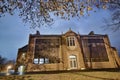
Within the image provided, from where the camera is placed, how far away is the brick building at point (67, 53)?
103 feet

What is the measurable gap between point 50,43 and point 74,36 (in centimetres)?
621

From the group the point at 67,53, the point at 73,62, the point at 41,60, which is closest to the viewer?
the point at 41,60

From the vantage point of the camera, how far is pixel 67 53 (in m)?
32.6

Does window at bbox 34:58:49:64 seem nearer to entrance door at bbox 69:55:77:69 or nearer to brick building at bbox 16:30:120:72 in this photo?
brick building at bbox 16:30:120:72

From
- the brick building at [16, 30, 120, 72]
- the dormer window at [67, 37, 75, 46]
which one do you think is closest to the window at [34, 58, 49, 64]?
the brick building at [16, 30, 120, 72]

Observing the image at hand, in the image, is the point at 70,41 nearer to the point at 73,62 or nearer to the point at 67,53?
the point at 67,53

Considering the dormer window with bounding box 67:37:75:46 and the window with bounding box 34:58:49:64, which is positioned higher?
the dormer window with bounding box 67:37:75:46

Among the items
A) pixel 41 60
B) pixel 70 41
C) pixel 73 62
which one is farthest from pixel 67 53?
pixel 41 60

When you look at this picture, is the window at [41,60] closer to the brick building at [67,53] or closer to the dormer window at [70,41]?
the brick building at [67,53]

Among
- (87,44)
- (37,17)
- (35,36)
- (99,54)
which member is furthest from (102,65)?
(37,17)

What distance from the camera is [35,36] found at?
114 feet

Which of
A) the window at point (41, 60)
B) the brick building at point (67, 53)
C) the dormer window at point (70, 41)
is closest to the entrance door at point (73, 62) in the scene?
the brick building at point (67, 53)

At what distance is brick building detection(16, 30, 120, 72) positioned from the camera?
103 ft

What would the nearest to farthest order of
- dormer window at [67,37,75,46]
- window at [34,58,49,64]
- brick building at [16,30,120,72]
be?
brick building at [16,30,120,72], window at [34,58,49,64], dormer window at [67,37,75,46]
